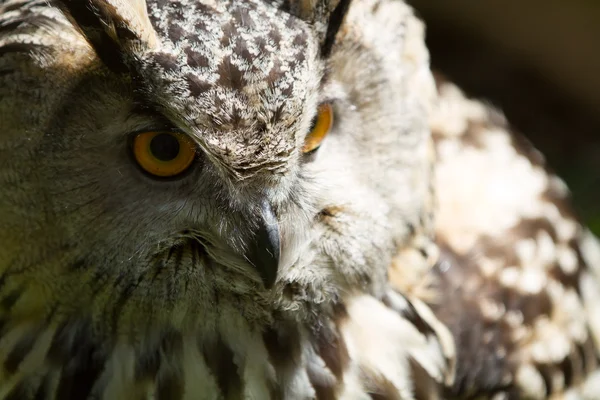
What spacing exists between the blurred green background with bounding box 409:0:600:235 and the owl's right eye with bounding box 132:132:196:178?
231cm

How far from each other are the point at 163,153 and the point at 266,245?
0.20 m

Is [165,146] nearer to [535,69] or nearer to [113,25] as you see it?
[113,25]

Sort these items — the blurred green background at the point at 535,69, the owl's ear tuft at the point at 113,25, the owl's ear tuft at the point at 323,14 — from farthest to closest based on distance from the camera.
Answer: the blurred green background at the point at 535,69, the owl's ear tuft at the point at 323,14, the owl's ear tuft at the point at 113,25

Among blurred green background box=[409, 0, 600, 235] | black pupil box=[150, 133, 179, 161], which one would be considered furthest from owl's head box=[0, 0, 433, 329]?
blurred green background box=[409, 0, 600, 235]

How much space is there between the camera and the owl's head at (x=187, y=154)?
53.3 inches

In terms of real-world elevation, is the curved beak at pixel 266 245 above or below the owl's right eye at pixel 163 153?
below

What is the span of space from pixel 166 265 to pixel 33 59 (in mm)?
370

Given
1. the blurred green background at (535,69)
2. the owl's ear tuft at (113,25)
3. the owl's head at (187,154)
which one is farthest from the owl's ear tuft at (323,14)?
the blurred green background at (535,69)

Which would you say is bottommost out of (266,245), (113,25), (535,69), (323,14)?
(266,245)

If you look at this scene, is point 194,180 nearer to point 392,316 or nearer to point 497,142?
point 392,316

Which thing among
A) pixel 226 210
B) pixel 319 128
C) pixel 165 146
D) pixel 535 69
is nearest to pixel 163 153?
pixel 165 146

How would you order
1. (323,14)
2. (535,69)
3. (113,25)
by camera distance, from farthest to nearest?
(535,69) → (323,14) → (113,25)

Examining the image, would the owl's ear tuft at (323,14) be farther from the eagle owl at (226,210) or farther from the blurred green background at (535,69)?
the blurred green background at (535,69)

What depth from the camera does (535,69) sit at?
3.74 meters
